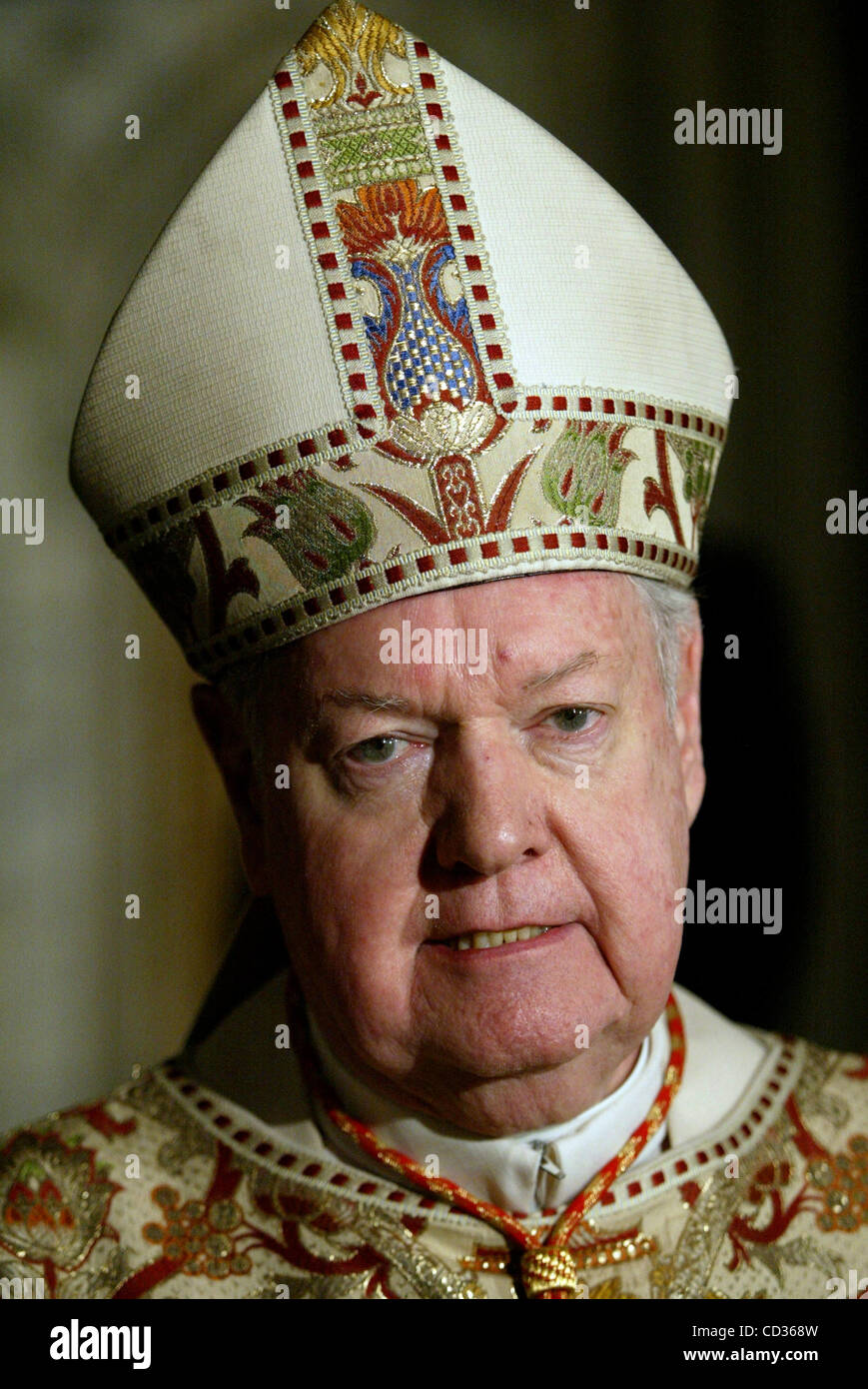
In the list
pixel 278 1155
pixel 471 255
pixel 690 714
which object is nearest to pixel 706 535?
pixel 690 714

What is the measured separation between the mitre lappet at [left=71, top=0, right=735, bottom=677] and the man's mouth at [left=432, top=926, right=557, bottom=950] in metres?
0.36

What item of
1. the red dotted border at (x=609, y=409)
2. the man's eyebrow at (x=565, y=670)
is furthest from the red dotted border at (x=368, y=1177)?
the red dotted border at (x=609, y=409)

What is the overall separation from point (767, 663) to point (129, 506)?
1.20 meters

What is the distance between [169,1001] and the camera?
298 centimetres

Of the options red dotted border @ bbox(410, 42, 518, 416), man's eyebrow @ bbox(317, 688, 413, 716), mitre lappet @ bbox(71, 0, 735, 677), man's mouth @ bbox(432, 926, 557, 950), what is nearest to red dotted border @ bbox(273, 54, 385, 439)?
mitre lappet @ bbox(71, 0, 735, 677)

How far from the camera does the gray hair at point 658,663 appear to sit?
1885 millimetres

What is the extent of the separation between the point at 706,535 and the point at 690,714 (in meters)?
0.79

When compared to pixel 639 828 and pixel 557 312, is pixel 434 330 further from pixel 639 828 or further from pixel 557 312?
pixel 639 828

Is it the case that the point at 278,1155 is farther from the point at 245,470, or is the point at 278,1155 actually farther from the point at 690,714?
the point at 245,470

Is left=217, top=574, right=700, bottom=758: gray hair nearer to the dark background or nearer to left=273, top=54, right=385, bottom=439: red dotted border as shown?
left=273, top=54, right=385, bottom=439: red dotted border

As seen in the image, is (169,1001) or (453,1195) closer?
(453,1195)

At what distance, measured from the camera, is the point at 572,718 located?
1790 millimetres

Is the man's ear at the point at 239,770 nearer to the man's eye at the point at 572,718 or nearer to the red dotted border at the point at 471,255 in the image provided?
the man's eye at the point at 572,718
